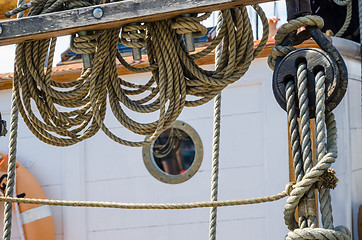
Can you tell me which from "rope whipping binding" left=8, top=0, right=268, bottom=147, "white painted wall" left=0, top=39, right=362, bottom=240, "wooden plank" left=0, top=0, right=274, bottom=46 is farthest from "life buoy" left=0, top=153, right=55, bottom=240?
"wooden plank" left=0, top=0, right=274, bottom=46

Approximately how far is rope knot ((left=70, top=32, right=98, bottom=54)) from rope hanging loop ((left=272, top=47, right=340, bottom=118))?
1.88 ft

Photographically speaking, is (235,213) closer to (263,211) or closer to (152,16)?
(263,211)

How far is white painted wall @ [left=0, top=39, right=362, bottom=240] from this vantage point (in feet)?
11.2

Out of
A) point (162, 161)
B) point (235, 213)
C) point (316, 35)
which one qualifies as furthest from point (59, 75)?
point (316, 35)

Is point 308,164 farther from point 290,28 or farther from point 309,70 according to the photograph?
point 290,28

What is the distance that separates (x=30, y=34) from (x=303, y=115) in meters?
0.82

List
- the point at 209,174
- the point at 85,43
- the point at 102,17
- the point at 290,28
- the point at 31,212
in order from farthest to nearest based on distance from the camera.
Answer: the point at 31,212 → the point at 209,174 → the point at 85,43 → the point at 102,17 → the point at 290,28

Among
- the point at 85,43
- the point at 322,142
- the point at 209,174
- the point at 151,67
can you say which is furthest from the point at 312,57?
the point at 209,174

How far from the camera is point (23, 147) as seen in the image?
3.89m

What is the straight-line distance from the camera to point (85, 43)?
161cm

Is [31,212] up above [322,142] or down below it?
below

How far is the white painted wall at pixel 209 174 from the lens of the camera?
3.42 metres

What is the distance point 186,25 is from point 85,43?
1.03 ft

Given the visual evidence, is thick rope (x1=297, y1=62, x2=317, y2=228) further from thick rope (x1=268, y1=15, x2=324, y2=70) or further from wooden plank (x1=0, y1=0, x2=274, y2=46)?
wooden plank (x1=0, y1=0, x2=274, y2=46)
